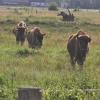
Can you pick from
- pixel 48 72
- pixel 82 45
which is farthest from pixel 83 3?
pixel 48 72

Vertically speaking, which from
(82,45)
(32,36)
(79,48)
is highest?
(82,45)

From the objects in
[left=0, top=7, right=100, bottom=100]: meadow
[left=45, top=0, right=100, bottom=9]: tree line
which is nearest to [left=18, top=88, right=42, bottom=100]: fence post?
[left=0, top=7, right=100, bottom=100]: meadow

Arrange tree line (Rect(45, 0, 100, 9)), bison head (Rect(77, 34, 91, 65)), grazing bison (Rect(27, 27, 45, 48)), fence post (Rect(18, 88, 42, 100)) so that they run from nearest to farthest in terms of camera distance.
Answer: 1. fence post (Rect(18, 88, 42, 100))
2. bison head (Rect(77, 34, 91, 65))
3. grazing bison (Rect(27, 27, 45, 48))
4. tree line (Rect(45, 0, 100, 9))

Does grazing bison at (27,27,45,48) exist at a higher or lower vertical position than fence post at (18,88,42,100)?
lower

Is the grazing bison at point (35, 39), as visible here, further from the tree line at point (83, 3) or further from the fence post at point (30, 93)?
the tree line at point (83, 3)

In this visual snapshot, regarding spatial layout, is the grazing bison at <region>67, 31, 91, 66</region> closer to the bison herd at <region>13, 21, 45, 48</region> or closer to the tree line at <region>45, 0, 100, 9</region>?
the bison herd at <region>13, 21, 45, 48</region>

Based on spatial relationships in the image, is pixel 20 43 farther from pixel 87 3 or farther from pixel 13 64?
pixel 87 3

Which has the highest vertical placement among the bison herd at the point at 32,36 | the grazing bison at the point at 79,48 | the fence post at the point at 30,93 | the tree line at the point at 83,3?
the fence post at the point at 30,93

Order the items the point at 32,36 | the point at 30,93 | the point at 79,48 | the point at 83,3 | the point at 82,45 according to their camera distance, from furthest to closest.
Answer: the point at 83,3
the point at 32,36
the point at 79,48
the point at 82,45
the point at 30,93

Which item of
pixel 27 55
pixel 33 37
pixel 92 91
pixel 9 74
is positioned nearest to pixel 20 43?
pixel 33 37

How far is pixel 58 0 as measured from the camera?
18700 centimetres

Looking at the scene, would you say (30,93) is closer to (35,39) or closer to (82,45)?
(82,45)

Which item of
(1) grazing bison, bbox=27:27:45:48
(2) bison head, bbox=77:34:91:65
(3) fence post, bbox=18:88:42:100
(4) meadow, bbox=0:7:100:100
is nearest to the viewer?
(3) fence post, bbox=18:88:42:100

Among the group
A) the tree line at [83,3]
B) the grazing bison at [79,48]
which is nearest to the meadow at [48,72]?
the grazing bison at [79,48]
